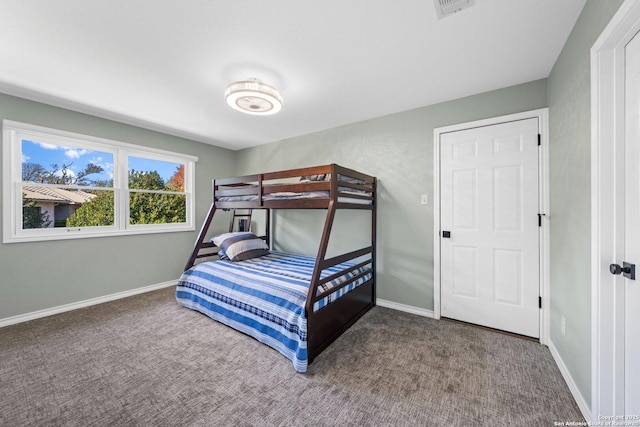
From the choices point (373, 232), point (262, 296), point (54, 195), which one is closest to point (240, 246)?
point (262, 296)

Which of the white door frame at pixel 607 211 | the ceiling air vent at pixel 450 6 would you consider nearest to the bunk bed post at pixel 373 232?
the ceiling air vent at pixel 450 6

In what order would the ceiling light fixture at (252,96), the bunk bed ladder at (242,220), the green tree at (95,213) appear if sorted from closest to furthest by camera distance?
the ceiling light fixture at (252,96) → the green tree at (95,213) → the bunk bed ladder at (242,220)

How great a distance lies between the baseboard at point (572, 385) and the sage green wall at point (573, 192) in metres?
0.04

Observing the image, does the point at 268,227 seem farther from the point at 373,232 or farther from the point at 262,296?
the point at 262,296

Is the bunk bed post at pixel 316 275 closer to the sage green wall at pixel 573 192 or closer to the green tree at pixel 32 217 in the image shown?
the sage green wall at pixel 573 192

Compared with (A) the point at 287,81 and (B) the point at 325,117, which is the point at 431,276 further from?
(A) the point at 287,81

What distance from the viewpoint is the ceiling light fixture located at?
6.73 ft

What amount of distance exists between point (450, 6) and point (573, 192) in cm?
143

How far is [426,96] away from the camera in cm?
257

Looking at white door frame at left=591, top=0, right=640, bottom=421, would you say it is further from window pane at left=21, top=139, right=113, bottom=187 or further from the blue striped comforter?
window pane at left=21, top=139, right=113, bottom=187

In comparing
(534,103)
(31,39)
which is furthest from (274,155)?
(534,103)

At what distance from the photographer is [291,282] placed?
231 centimetres

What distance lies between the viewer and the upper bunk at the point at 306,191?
2230mm

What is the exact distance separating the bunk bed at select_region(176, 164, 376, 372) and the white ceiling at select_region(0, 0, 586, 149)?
2.83 feet
